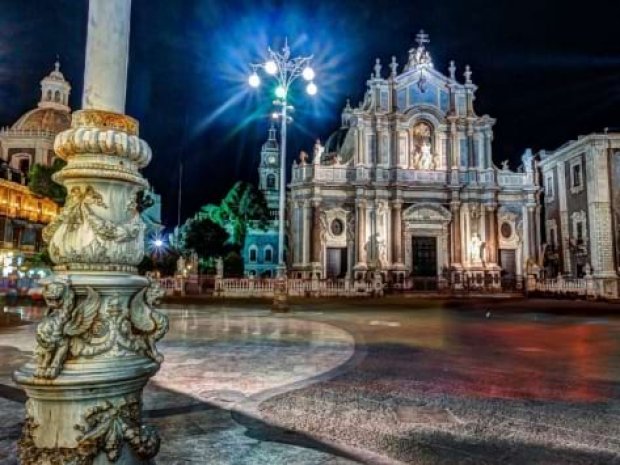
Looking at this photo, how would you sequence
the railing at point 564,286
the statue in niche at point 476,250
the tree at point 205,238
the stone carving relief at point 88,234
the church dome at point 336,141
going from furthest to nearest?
the church dome at point 336,141
the tree at point 205,238
the statue in niche at point 476,250
the railing at point 564,286
the stone carving relief at point 88,234

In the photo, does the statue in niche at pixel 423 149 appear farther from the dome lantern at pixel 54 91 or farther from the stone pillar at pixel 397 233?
the dome lantern at pixel 54 91

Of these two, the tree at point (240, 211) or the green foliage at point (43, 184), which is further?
the tree at point (240, 211)

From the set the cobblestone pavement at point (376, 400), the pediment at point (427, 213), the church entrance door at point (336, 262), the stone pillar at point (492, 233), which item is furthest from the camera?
the pediment at point (427, 213)

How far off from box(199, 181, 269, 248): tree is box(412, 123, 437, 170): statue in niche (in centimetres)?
1718

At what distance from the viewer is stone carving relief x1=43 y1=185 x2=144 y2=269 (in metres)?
2.27

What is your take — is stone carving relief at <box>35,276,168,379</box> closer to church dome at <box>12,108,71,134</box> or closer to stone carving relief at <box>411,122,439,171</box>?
stone carving relief at <box>411,122,439,171</box>

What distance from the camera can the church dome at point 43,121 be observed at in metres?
48.1

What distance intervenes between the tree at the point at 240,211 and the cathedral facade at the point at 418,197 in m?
10.6

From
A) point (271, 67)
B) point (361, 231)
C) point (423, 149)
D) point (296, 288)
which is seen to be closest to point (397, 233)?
point (361, 231)

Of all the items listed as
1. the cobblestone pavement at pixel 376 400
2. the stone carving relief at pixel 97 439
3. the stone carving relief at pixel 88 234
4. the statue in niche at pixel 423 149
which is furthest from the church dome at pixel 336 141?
the stone carving relief at pixel 97 439

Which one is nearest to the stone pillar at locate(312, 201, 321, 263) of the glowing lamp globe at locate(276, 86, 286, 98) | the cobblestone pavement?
the glowing lamp globe at locate(276, 86, 286, 98)

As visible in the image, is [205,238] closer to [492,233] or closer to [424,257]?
[424,257]

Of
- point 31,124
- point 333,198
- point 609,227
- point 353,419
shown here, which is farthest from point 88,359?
point 31,124

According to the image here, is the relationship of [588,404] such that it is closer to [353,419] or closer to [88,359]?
[353,419]
